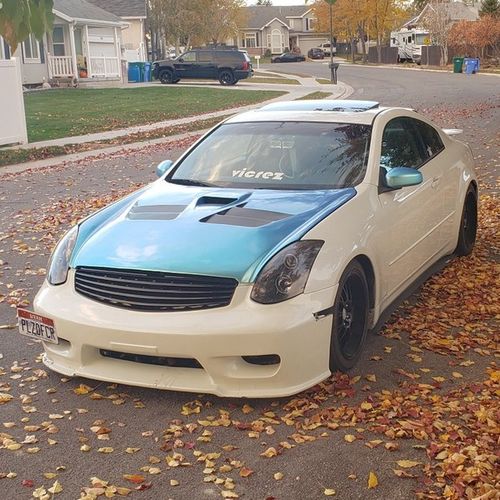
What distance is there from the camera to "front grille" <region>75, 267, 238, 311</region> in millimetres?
4195

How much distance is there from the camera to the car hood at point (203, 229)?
14.1 feet

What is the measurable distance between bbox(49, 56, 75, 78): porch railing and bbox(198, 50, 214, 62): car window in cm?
732

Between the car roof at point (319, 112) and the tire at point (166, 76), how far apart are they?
37.3 metres

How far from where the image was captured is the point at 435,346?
17.0ft

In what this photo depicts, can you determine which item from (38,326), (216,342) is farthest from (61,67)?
(216,342)

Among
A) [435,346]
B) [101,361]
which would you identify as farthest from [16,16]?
[435,346]

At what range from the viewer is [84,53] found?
40719 millimetres

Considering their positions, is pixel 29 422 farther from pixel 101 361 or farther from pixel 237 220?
pixel 237 220

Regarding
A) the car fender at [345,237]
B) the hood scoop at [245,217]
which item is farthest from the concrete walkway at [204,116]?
the car fender at [345,237]

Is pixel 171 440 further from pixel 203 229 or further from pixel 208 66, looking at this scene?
pixel 208 66

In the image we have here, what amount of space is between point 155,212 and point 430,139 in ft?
9.26

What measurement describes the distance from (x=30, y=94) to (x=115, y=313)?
101 ft

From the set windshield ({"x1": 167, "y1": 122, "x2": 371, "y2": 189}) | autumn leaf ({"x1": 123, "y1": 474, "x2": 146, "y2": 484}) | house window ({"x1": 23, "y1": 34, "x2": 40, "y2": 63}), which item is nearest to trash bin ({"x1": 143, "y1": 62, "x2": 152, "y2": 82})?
house window ({"x1": 23, "y1": 34, "x2": 40, "y2": 63})

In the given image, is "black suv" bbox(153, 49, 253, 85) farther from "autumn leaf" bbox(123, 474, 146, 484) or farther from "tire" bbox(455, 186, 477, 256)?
"autumn leaf" bbox(123, 474, 146, 484)
